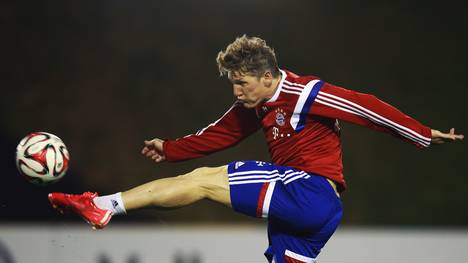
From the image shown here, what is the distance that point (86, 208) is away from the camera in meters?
3.02

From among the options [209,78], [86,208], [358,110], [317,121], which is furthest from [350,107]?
[209,78]

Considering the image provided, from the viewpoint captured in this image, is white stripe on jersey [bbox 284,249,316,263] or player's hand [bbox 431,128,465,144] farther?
white stripe on jersey [bbox 284,249,316,263]

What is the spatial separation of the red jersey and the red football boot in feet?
2.87

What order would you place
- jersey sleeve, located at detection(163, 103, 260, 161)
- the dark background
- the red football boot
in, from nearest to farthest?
the red football boot < jersey sleeve, located at detection(163, 103, 260, 161) < the dark background

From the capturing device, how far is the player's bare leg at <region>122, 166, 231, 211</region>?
301 centimetres

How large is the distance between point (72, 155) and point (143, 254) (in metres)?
1.59

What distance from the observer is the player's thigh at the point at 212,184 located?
3.08m

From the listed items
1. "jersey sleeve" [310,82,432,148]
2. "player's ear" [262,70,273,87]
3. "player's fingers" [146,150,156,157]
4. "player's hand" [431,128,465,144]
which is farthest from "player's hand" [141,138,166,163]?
"player's hand" [431,128,465,144]

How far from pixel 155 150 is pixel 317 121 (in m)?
0.92

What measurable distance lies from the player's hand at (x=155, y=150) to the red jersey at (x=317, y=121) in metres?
0.55

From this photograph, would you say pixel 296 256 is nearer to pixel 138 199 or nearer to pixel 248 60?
pixel 138 199

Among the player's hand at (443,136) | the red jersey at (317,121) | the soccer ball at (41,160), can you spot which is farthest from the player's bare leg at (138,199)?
the player's hand at (443,136)

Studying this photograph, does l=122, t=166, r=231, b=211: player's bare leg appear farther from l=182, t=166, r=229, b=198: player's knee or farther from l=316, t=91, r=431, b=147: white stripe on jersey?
l=316, t=91, r=431, b=147: white stripe on jersey

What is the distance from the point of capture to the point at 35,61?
5918 mm
